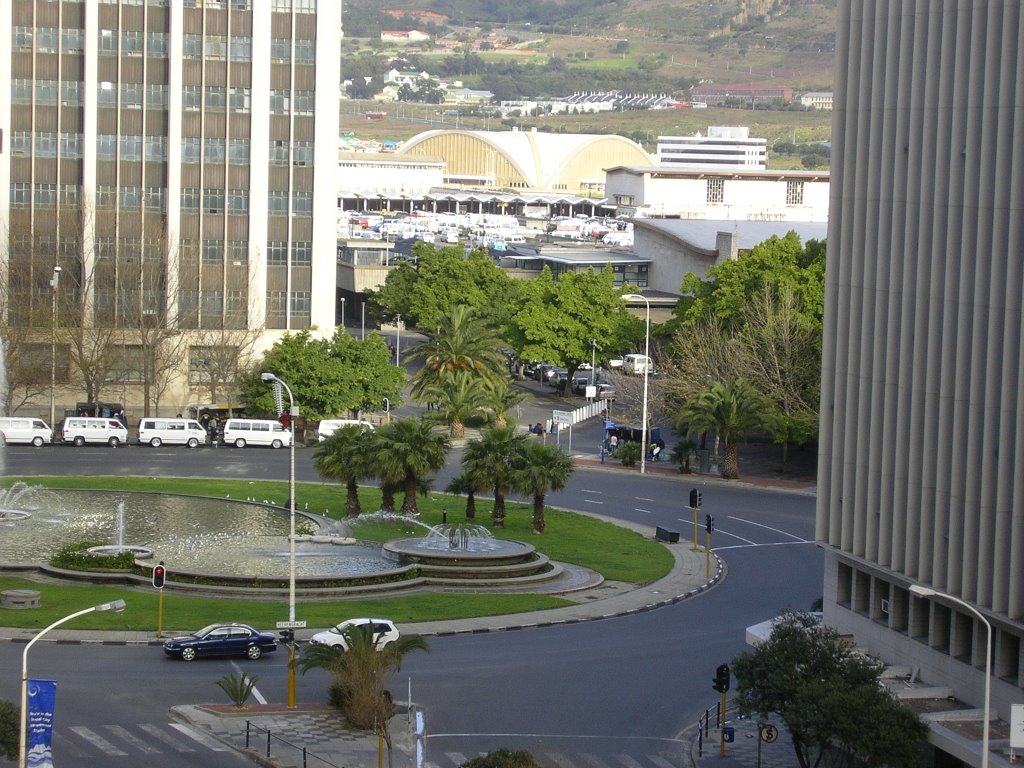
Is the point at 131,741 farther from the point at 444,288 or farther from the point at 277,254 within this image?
the point at 444,288

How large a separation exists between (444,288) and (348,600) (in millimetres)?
67377

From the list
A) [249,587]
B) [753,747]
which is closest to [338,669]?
[753,747]

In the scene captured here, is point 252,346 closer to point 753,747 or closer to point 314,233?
point 314,233

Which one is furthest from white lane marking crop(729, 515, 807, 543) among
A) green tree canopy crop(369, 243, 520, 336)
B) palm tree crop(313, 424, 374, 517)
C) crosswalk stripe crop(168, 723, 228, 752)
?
green tree canopy crop(369, 243, 520, 336)

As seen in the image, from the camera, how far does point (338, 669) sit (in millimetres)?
37875

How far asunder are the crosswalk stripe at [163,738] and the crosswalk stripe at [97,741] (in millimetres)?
1065

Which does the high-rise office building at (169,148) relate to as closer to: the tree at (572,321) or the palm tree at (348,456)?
the tree at (572,321)

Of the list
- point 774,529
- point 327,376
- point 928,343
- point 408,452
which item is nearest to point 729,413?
point 774,529

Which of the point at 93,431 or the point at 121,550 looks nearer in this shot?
the point at 121,550

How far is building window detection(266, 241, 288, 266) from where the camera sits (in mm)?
97750

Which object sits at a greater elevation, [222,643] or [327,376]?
[327,376]

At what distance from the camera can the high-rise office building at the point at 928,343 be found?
34531 millimetres

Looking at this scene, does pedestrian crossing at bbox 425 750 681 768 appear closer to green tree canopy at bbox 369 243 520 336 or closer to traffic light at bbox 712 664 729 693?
traffic light at bbox 712 664 729 693

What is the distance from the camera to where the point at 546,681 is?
42.6 m
